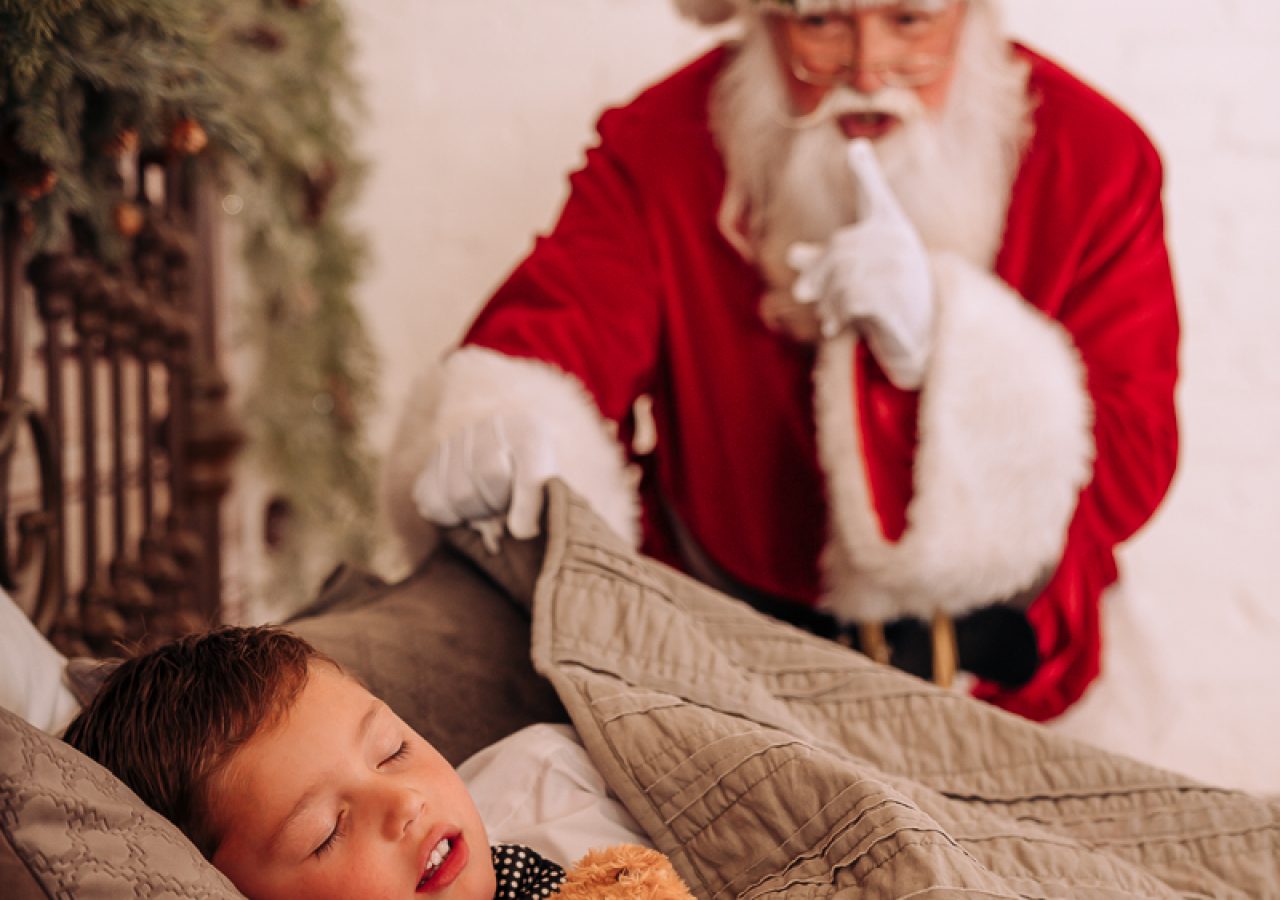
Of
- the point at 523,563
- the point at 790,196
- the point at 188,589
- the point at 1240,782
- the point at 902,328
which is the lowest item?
the point at 1240,782

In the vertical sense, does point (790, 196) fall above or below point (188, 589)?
above

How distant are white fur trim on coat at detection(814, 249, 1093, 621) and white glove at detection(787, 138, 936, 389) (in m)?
0.04

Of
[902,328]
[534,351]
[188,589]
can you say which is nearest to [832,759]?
[902,328]

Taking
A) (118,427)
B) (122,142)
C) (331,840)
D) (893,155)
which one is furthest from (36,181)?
(893,155)

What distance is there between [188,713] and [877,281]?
1081 millimetres

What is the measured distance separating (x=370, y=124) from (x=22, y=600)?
1.26m

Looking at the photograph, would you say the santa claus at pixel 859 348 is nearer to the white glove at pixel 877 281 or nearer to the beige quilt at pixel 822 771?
the white glove at pixel 877 281

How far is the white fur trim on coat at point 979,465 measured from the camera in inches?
63.4

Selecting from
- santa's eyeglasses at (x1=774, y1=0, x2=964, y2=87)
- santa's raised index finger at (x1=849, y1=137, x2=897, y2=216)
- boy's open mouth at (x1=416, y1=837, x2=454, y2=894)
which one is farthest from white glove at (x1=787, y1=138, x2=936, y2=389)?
boy's open mouth at (x1=416, y1=837, x2=454, y2=894)

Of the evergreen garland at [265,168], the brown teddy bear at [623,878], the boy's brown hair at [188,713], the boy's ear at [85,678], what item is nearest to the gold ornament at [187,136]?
the evergreen garland at [265,168]

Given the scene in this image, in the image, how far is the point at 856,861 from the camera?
836mm

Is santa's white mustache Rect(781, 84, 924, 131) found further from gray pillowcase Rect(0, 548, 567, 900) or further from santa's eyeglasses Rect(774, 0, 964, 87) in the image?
gray pillowcase Rect(0, 548, 567, 900)

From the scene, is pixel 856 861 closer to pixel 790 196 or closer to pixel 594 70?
pixel 790 196

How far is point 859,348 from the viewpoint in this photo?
174cm
